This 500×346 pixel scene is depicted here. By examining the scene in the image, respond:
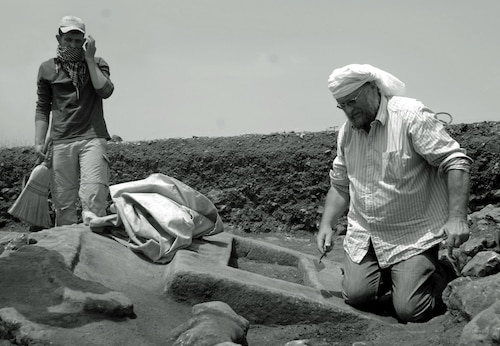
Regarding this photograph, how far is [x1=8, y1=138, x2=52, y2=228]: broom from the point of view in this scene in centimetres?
515

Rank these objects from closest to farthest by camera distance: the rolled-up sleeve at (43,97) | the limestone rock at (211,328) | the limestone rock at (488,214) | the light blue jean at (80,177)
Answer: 1. the limestone rock at (211,328)
2. the light blue jean at (80,177)
3. the rolled-up sleeve at (43,97)
4. the limestone rock at (488,214)

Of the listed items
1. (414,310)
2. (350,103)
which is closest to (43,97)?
(350,103)

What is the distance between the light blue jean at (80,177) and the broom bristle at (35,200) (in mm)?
117

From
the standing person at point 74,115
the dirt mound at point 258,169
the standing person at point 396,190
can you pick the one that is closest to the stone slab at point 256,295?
the standing person at point 396,190

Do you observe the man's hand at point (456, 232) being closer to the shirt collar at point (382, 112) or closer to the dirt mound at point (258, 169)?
the shirt collar at point (382, 112)

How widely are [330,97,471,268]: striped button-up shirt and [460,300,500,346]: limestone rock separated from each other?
1024 mm

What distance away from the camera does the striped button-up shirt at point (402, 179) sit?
364cm

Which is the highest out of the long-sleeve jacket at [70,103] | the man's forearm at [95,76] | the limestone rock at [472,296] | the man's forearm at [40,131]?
the man's forearm at [95,76]

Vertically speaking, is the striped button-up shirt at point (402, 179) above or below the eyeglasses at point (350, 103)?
below

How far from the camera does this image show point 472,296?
10.2ft

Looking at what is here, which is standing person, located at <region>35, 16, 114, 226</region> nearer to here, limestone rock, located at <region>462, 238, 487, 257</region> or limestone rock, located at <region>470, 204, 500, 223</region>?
limestone rock, located at <region>462, 238, 487, 257</region>

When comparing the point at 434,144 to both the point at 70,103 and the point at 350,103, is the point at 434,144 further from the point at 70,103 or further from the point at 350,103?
the point at 70,103

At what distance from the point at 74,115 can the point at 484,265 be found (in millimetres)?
3189

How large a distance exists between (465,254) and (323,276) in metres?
0.97
